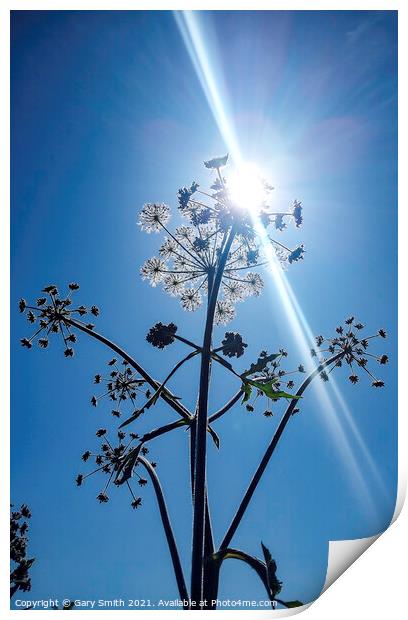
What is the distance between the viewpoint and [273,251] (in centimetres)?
298

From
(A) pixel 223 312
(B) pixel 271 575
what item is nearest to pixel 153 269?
(A) pixel 223 312

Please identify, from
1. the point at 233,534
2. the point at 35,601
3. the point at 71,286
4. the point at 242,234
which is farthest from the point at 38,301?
the point at 35,601

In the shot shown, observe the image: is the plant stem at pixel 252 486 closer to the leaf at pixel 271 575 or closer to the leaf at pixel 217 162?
the leaf at pixel 271 575

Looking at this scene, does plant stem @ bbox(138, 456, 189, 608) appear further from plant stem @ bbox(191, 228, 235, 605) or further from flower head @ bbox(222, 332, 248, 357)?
flower head @ bbox(222, 332, 248, 357)

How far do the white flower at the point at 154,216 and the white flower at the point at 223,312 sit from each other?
24.3 inches

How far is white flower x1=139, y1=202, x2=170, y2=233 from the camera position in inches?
126

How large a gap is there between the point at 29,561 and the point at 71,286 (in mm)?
1628

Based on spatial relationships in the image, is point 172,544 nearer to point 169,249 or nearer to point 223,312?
point 223,312

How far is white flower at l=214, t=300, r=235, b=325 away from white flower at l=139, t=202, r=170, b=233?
0.62m

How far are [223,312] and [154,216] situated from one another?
74cm

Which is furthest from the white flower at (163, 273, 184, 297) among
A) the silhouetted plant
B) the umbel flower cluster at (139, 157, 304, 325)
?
the silhouetted plant
